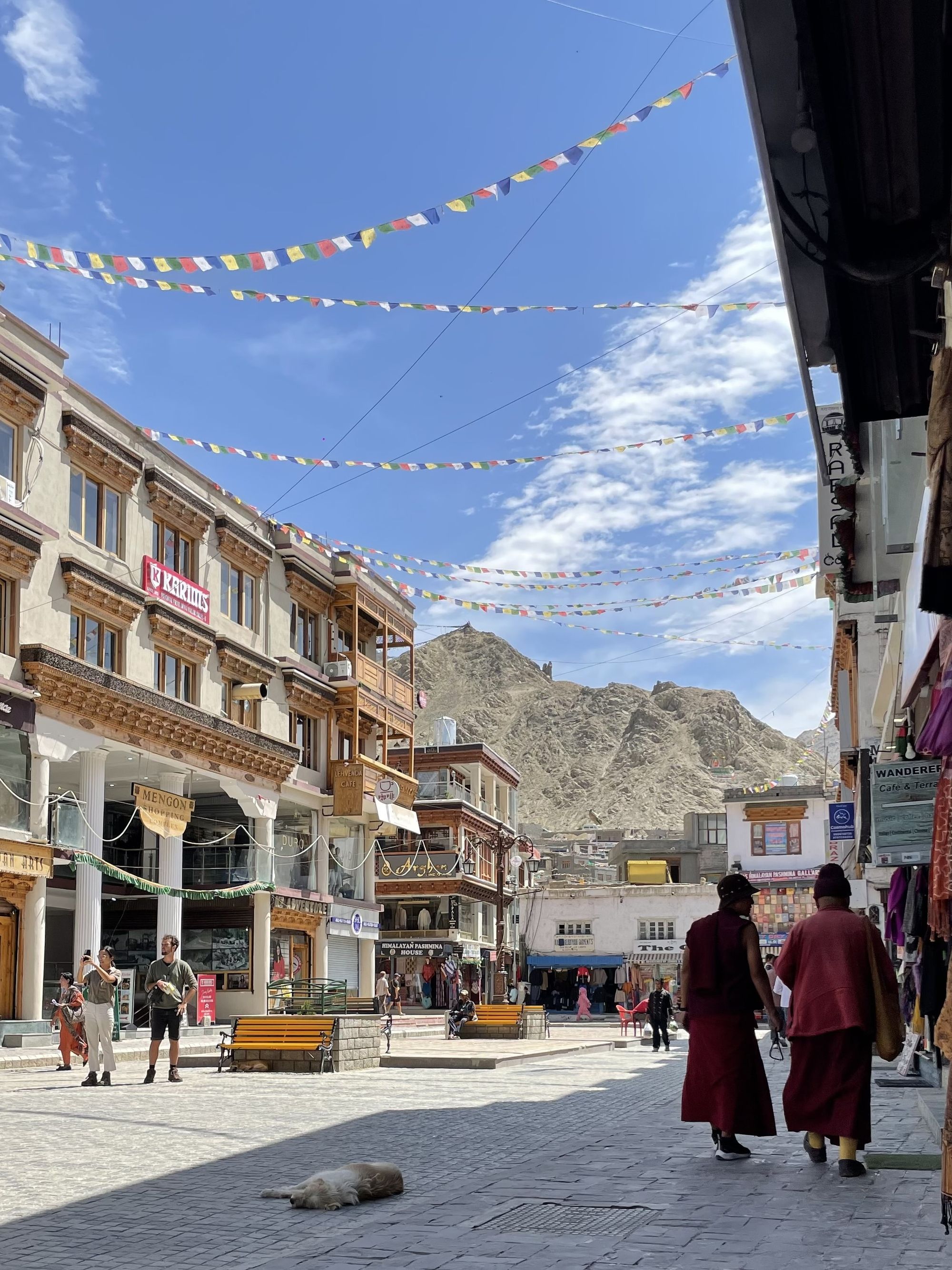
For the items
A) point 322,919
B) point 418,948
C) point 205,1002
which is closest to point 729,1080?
point 205,1002

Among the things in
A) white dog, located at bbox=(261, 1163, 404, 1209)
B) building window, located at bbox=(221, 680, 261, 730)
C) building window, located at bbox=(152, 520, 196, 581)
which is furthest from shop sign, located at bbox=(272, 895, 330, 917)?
white dog, located at bbox=(261, 1163, 404, 1209)

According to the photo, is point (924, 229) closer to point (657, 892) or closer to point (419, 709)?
point (419, 709)

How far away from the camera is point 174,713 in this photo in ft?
108

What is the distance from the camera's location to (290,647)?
41438 mm

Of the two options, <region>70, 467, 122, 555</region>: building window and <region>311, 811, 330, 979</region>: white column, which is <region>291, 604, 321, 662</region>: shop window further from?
<region>70, 467, 122, 555</region>: building window

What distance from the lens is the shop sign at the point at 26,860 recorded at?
26234 mm

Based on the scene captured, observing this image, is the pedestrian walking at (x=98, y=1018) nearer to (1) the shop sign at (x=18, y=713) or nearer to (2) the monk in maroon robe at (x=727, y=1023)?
(2) the monk in maroon robe at (x=727, y=1023)

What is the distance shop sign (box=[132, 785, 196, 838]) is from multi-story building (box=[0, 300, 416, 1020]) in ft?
0.36

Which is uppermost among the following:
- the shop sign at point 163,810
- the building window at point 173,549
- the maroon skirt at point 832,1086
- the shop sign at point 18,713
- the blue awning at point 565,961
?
the building window at point 173,549

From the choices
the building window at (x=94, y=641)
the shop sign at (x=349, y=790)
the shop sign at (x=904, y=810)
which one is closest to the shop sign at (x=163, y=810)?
the building window at (x=94, y=641)

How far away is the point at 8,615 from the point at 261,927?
13170 mm

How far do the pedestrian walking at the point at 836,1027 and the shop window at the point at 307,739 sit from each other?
3363 cm

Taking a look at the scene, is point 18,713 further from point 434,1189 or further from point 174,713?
point 434,1189

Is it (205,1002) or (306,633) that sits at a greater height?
(306,633)
